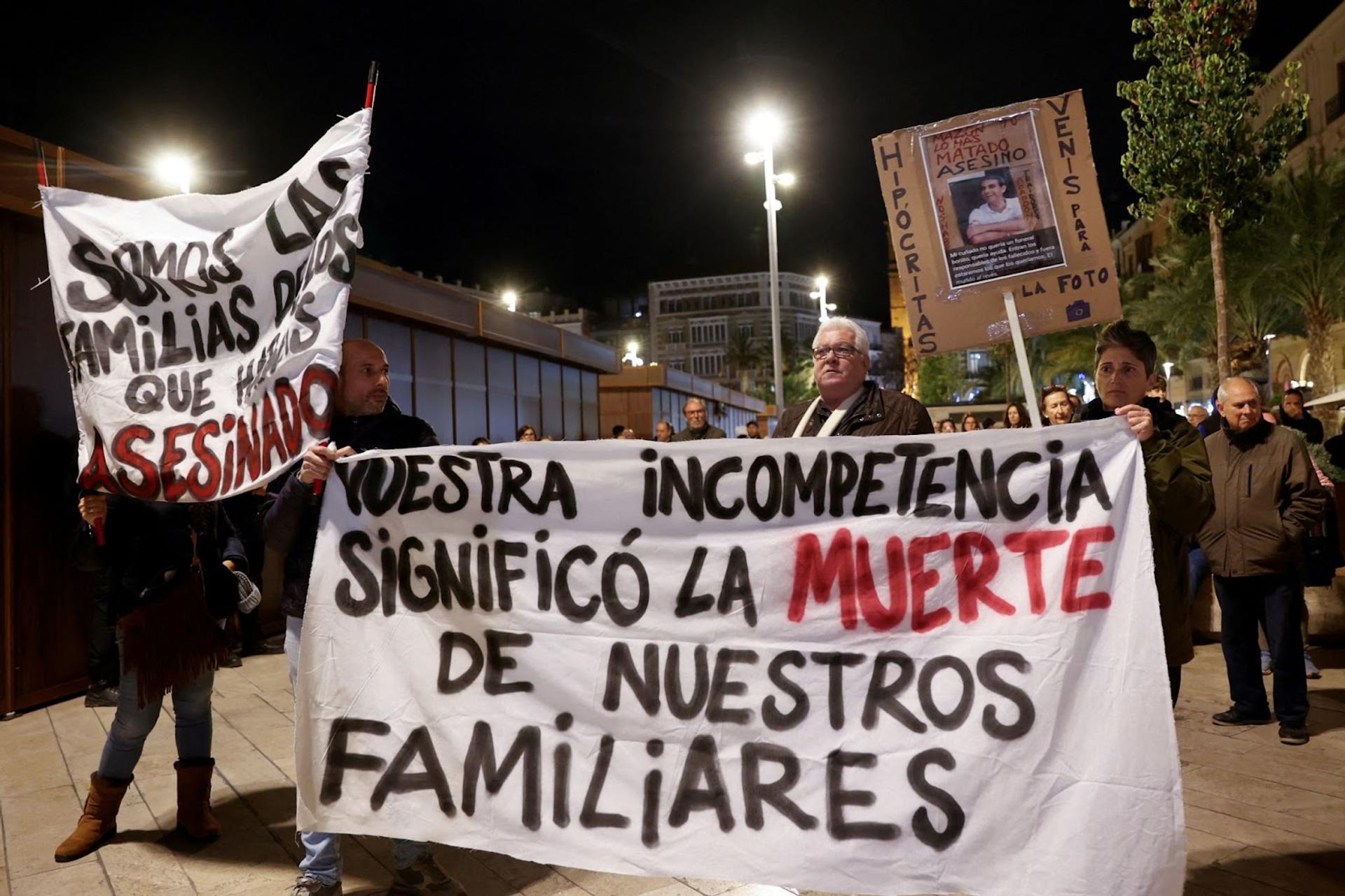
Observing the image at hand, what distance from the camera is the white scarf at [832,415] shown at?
11.3 feet

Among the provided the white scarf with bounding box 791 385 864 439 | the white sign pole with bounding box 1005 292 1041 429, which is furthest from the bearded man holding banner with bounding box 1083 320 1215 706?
the white scarf with bounding box 791 385 864 439

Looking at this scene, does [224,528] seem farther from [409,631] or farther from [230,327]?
[409,631]

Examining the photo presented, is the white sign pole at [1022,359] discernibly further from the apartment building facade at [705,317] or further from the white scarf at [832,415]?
the apartment building facade at [705,317]

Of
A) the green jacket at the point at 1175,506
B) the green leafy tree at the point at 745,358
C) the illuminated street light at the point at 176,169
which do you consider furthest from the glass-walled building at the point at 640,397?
the green leafy tree at the point at 745,358

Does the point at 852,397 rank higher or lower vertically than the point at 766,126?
lower

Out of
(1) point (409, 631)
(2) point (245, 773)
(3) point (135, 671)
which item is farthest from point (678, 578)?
(2) point (245, 773)

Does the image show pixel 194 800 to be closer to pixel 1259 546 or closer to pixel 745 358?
pixel 1259 546

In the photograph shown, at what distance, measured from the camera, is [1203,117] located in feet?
40.9

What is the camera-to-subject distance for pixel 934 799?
265 centimetres

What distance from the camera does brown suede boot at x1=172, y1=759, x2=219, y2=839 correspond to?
13.4ft

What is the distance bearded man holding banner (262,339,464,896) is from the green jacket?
2491 millimetres

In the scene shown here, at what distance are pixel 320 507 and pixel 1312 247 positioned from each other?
2563 centimetres

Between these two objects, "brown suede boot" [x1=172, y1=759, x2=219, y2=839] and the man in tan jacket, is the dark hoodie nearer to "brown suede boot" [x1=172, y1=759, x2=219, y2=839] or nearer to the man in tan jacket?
the man in tan jacket

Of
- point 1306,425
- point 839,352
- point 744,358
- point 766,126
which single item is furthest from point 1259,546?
point 744,358
